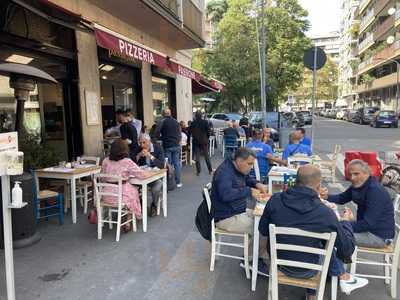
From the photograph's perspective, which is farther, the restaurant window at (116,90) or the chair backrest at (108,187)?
the restaurant window at (116,90)

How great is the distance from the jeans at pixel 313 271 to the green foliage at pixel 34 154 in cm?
464

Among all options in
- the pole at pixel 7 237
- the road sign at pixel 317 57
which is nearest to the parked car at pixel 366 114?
the road sign at pixel 317 57

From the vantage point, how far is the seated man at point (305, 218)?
9.67ft

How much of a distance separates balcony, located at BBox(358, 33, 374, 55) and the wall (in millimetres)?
49750

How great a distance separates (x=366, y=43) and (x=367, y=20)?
315 centimetres

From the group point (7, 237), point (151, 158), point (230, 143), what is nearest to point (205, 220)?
point (7, 237)

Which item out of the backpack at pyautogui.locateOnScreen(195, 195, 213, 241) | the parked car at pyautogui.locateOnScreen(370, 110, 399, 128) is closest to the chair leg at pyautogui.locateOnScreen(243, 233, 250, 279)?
the backpack at pyautogui.locateOnScreen(195, 195, 213, 241)

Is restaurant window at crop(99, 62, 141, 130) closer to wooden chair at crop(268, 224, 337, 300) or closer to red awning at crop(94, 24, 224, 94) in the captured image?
red awning at crop(94, 24, 224, 94)

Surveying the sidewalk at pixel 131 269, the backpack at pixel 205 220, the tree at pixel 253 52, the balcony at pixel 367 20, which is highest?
the balcony at pixel 367 20

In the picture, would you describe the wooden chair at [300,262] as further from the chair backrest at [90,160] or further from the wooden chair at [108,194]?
the chair backrest at [90,160]

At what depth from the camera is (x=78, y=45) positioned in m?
8.05

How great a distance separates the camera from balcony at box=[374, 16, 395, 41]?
4061cm

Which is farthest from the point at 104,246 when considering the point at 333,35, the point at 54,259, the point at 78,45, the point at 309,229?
the point at 333,35

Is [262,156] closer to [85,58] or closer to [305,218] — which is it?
[305,218]
